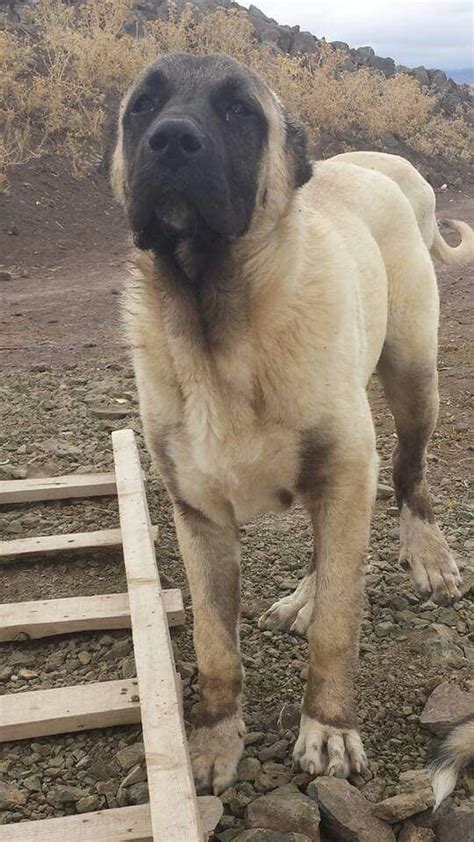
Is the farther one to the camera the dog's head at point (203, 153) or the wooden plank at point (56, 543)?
the wooden plank at point (56, 543)

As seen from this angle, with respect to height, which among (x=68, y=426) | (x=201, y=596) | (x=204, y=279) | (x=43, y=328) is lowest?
(x=43, y=328)

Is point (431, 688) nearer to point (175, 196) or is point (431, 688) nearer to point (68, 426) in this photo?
point (175, 196)

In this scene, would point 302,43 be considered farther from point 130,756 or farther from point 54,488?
point 130,756

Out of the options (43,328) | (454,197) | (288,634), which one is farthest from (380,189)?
(454,197)

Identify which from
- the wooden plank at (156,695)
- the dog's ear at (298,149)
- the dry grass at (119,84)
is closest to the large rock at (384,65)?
the dry grass at (119,84)

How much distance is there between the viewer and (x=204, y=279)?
256 cm

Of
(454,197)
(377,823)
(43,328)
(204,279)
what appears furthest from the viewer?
(454,197)

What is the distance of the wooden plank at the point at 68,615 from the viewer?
325cm

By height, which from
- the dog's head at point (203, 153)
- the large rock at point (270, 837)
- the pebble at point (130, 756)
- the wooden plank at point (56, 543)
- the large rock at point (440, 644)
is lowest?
the wooden plank at point (56, 543)

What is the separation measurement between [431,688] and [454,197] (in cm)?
1481

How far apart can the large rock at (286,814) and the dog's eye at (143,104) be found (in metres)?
2.04

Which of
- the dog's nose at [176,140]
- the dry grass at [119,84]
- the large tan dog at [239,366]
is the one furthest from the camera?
the dry grass at [119,84]

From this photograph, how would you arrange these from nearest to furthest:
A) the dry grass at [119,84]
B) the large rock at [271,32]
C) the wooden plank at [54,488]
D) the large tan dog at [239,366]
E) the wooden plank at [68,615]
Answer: the large tan dog at [239,366], the wooden plank at [68,615], the wooden plank at [54,488], the dry grass at [119,84], the large rock at [271,32]

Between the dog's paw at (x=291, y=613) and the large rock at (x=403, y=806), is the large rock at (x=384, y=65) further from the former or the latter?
the large rock at (x=403, y=806)
